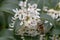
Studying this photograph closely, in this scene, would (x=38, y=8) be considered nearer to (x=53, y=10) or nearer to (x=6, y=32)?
(x=53, y=10)

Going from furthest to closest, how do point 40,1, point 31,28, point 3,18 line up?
point 3,18, point 40,1, point 31,28

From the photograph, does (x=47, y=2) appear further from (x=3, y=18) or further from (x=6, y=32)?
(x=3, y=18)

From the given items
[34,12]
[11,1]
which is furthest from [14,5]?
[34,12]

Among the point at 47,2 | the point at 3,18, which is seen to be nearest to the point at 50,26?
the point at 47,2

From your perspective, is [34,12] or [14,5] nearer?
[34,12]

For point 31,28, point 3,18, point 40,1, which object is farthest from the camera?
point 3,18

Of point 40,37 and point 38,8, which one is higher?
point 38,8
